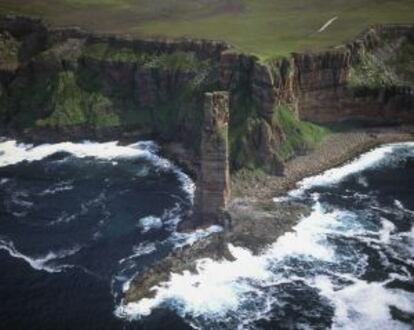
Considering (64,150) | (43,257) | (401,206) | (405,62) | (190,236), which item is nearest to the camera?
(43,257)

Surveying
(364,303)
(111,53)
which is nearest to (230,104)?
(111,53)

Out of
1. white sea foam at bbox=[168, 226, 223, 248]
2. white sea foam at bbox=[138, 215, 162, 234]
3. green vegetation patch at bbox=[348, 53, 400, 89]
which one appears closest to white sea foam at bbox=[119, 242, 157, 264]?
white sea foam at bbox=[168, 226, 223, 248]

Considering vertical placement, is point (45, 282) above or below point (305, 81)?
below

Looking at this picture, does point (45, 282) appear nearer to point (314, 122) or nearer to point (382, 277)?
point (382, 277)

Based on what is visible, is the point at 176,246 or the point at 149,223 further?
the point at 149,223

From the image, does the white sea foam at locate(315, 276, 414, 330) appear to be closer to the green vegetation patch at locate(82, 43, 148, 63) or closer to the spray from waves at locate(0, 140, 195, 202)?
the spray from waves at locate(0, 140, 195, 202)

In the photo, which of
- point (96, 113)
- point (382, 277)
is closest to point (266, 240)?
point (382, 277)

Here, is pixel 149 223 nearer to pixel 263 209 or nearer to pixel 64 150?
pixel 263 209
